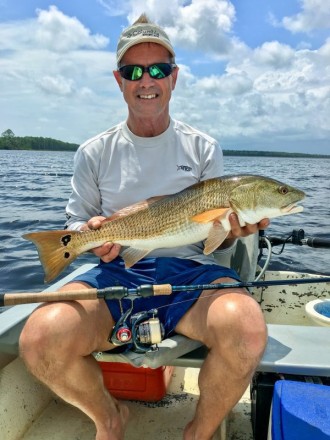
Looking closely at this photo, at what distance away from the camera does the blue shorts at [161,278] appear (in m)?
3.04

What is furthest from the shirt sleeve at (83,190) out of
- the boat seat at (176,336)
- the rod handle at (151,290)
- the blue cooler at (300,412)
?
the blue cooler at (300,412)

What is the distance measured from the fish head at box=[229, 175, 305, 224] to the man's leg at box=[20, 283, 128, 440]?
1238 millimetres

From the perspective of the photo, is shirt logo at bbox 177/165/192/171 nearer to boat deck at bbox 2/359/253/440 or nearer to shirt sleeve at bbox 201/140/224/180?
shirt sleeve at bbox 201/140/224/180

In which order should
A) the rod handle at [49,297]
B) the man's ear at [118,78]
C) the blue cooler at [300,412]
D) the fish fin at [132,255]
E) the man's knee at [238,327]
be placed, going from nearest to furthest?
the blue cooler at [300,412] < the man's knee at [238,327] < the rod handle at [49,297] < the fish fin at [132,255] < the man's ear at [118,78]

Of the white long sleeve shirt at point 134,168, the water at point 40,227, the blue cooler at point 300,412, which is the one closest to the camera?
the blue cooler at point 300,412

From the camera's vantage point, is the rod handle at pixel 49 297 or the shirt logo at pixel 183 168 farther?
the shirt logo at pixel 183 168

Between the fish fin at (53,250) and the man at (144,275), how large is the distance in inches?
6.7

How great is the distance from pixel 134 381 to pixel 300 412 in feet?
5.51

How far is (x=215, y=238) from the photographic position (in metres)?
3.22

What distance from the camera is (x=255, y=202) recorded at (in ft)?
10.7

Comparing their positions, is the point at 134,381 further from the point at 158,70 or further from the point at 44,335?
the point at 158,70

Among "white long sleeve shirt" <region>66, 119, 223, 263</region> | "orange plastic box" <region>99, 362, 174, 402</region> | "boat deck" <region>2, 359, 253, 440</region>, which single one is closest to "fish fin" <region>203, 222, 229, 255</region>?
"white long sleeve shirt" <region>66, 119, 223, 263</region>

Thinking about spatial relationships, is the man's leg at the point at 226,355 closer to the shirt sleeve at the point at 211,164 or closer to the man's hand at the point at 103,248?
the man's hand at the point at 103,248

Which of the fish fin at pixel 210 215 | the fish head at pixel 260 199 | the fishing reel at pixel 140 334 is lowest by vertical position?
the fishing reel at pixel 140 334
